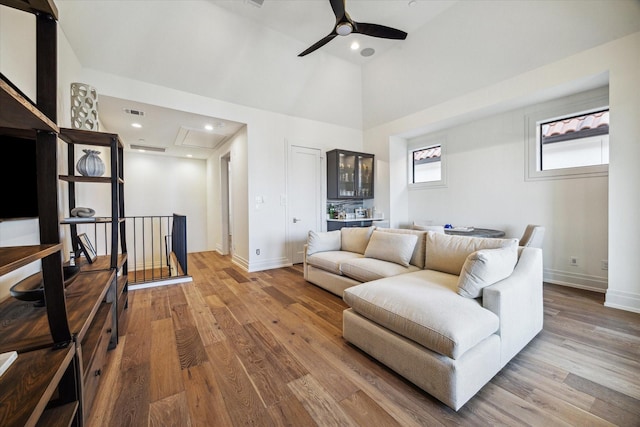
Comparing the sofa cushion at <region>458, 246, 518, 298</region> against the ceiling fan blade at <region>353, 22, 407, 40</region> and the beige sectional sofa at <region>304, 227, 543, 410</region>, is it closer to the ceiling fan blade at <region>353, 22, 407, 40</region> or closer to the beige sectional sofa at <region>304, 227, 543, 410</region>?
the beige sectional sofa at <region>304, 227, 543, 410</region>

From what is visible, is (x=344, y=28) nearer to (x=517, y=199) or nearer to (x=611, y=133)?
(x=611, y=133)

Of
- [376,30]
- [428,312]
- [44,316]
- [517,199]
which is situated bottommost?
[428,312]

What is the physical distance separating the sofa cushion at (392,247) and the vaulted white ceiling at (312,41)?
2.79m

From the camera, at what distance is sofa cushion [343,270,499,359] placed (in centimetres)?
140

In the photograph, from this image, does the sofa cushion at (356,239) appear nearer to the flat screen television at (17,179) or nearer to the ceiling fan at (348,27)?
the ceiling fan at (348,27)

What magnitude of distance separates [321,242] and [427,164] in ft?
10.0

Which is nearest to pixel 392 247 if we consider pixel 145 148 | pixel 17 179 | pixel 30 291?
pixel 30 291

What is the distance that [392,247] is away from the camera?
2.84m

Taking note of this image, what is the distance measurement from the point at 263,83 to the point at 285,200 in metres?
2.00

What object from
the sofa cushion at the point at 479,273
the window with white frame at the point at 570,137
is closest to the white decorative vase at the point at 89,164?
the sofa cushion at the point at 479,273

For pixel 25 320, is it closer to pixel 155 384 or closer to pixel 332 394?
pixel 155 384

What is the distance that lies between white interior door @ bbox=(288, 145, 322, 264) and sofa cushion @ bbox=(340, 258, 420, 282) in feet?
6.76

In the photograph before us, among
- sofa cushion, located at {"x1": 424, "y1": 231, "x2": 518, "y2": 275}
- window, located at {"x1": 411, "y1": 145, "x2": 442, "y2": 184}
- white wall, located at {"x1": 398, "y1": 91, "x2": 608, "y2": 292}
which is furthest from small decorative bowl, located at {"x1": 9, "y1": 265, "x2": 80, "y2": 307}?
window, located at {"x1": 411, "y1": 145, "x2": 442, "y2": 184}

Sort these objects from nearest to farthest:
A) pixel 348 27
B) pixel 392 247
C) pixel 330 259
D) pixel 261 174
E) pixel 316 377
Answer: pixel 316 377 < pixel 348 27 < pixel 392 247 < pixel 330 259 < pixel 261 174
